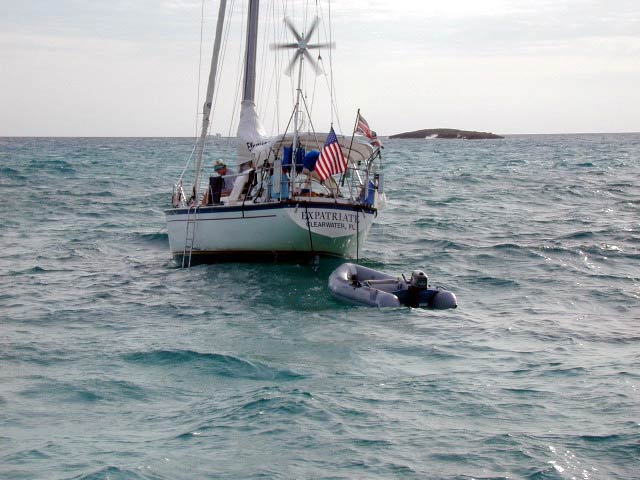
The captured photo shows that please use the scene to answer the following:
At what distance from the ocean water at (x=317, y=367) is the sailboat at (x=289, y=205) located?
69 centimetres

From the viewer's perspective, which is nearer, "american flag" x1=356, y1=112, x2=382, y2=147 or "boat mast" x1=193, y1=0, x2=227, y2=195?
"american flag" x1=356, y1=112, x2=382, y2=147

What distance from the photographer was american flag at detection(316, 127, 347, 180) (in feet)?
59.7

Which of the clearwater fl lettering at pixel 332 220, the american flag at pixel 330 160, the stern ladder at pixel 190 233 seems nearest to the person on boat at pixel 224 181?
the stern ladder at pixel 190 233

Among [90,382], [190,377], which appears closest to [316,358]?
[190,377]

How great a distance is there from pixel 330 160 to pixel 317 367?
6785 mm

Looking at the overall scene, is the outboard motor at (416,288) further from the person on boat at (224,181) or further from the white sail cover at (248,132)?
the white sail cover at (248,132)

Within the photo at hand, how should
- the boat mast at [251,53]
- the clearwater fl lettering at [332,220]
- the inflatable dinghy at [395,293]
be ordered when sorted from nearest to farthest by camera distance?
the inflatable dinghy at [395,293]
the clearwater fl lettering at [332,220]
the boat mast at [251,53]

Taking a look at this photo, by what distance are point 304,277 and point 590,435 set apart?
1108 centimetres

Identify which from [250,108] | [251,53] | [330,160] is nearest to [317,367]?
[330,160]

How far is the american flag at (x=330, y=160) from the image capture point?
18203mm

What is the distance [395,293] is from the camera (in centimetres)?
1738

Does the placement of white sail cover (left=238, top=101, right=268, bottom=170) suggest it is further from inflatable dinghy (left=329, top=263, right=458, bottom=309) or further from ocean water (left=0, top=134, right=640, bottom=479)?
inflatable dinghy (left=329, top=263, right=458, bottom=309)

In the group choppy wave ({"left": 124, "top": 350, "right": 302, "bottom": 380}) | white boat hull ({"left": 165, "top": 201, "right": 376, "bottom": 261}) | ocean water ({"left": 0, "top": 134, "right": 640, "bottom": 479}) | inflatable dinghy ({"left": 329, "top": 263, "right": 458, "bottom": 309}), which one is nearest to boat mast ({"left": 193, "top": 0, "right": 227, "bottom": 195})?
white boat hull ({"left": 165, "top": 201, "right": 376, "bottom": 261})

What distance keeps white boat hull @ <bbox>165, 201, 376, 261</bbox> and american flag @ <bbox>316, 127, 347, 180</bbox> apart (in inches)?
62.0
